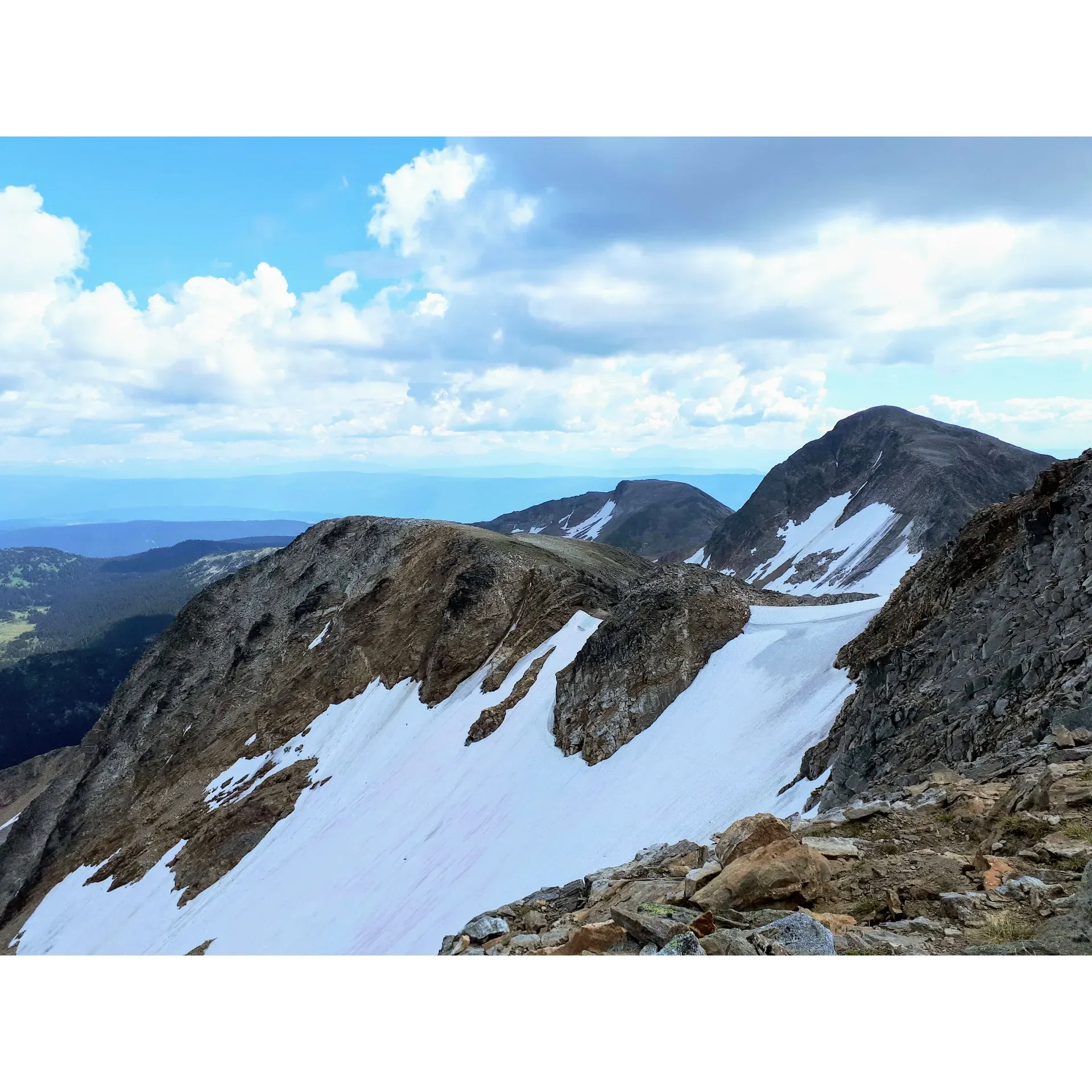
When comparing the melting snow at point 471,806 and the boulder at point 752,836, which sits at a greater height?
the boulder at point 752,836

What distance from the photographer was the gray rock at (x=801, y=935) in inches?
287

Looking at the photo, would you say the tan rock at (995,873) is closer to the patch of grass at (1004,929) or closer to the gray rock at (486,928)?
the patch of grass at (1004,929)

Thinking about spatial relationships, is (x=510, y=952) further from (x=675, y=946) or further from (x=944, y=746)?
(x=944, y=746)

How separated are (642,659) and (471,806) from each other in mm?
10458

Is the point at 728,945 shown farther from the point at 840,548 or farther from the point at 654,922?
the point at 840,548

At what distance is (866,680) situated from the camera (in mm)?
20609

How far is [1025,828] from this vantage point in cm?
930

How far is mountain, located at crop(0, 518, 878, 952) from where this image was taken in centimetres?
2841

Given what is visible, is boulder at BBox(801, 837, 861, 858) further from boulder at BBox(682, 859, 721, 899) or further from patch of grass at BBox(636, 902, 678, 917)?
patch of grass at BBox(636, 902, 678, 917)

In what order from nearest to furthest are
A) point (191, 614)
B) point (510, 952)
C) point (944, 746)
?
point (510, 952)
point (944, 746)
point (191, 614)

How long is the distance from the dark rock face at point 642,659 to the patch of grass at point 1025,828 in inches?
924

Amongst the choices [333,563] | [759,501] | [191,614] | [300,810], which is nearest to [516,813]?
[300,810]

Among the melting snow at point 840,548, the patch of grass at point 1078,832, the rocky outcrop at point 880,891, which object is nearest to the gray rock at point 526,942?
the rocky outcrop at point 880,891

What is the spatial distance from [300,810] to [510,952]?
3689 centimetres
